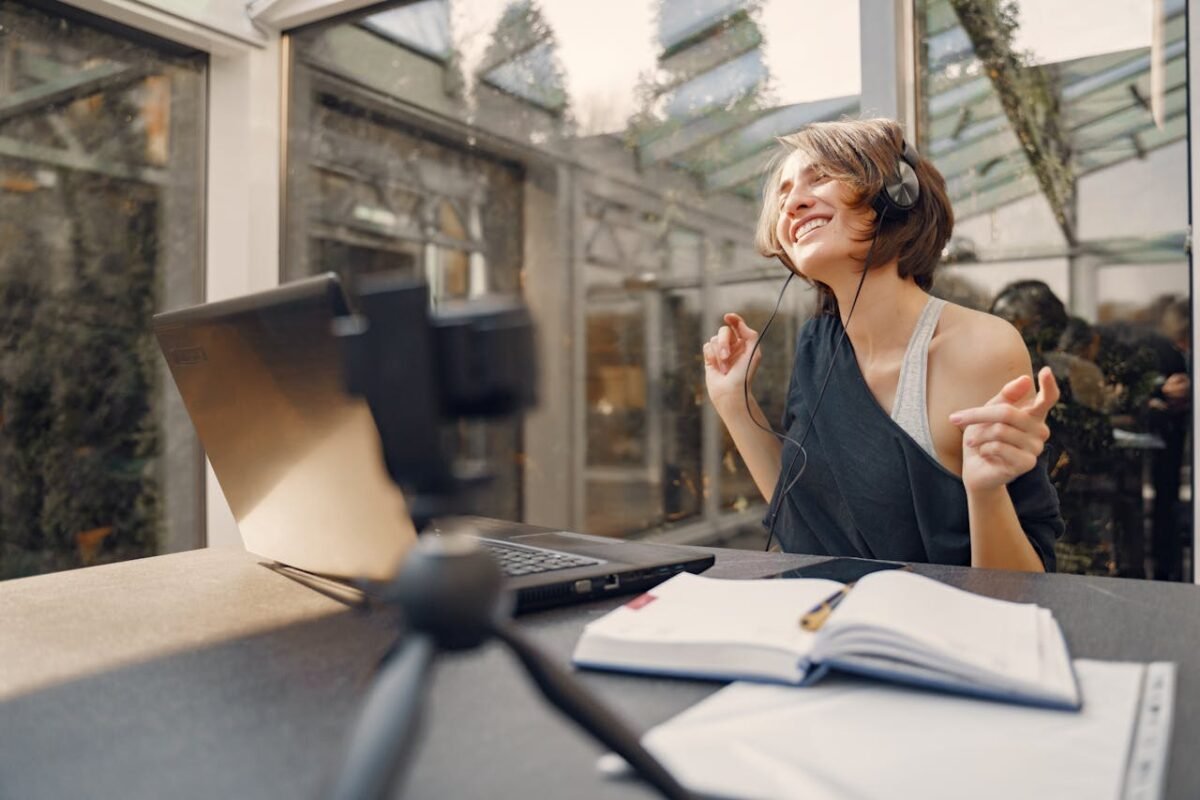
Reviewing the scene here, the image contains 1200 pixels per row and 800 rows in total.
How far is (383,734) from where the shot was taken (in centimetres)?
29

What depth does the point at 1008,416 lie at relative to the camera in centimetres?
90

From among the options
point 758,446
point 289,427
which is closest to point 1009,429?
point 758,446

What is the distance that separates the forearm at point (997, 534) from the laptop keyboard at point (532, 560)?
462 millimetres

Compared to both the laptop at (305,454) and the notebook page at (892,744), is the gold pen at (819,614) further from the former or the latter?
the laptop at (305,454)

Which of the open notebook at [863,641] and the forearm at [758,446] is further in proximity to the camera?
the forearm at [758,446]

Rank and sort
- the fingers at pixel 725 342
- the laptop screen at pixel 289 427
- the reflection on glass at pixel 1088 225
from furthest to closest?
1. the reflection on glass at pixel 1088 225
2. the fingers at pixel 725 342
3. the laptop screen at pixel 289 427

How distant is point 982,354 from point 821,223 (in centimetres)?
29

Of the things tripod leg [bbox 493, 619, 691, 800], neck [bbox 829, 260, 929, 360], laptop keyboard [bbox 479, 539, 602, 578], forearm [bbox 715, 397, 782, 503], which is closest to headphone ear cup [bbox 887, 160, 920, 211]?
neck [bbox 829, 260, 929, 360]

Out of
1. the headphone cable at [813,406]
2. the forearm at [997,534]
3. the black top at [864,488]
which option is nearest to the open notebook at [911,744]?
the forearm at [997,534]

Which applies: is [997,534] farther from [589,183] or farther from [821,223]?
[589,183]

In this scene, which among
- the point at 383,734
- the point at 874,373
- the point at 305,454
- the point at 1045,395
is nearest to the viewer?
the point at 383,734

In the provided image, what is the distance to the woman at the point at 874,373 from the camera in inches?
47.5

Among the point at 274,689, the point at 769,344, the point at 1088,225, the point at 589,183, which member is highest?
the point at 589,183

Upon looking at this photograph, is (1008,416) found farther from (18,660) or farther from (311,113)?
(311,113)
